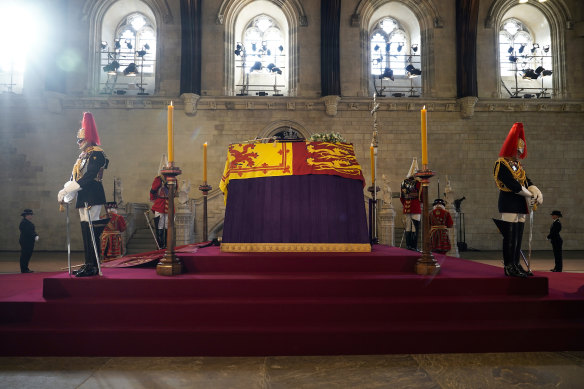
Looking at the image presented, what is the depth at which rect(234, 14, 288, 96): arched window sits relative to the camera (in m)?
13.1

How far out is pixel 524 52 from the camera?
1341cm

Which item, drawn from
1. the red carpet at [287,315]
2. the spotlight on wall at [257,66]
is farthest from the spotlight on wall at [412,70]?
the red carpet at [287,315]

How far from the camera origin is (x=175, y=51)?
12391 millimetres

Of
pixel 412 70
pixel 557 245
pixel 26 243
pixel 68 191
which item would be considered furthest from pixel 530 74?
pixel 26 243

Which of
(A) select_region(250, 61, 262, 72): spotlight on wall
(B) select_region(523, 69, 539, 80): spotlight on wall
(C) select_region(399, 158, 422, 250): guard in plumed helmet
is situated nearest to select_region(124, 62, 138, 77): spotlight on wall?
(A) select_region(250, 61, 262, 72): spotlight on wall

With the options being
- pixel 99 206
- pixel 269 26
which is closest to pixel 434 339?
pixel 99 206

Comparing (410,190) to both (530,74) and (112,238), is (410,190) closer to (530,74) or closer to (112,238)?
(112,238)

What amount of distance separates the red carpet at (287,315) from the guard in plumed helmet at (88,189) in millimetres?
541

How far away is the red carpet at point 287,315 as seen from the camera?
2.67m

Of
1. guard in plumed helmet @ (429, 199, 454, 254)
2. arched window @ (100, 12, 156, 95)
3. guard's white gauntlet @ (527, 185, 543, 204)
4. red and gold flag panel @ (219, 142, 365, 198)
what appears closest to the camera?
guard's white gauntlet @ (527, 185, 543, 204)

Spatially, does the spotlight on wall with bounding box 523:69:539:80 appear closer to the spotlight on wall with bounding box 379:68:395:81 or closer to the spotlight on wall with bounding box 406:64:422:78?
the spotlight on wall with bounding box 406:64:422:78

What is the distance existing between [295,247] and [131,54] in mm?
12283

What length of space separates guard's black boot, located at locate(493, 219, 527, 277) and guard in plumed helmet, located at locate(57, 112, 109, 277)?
402 cm

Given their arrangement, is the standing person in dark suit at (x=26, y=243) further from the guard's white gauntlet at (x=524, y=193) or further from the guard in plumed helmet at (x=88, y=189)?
the guard's white gauntlet at (x=524, y=193)
